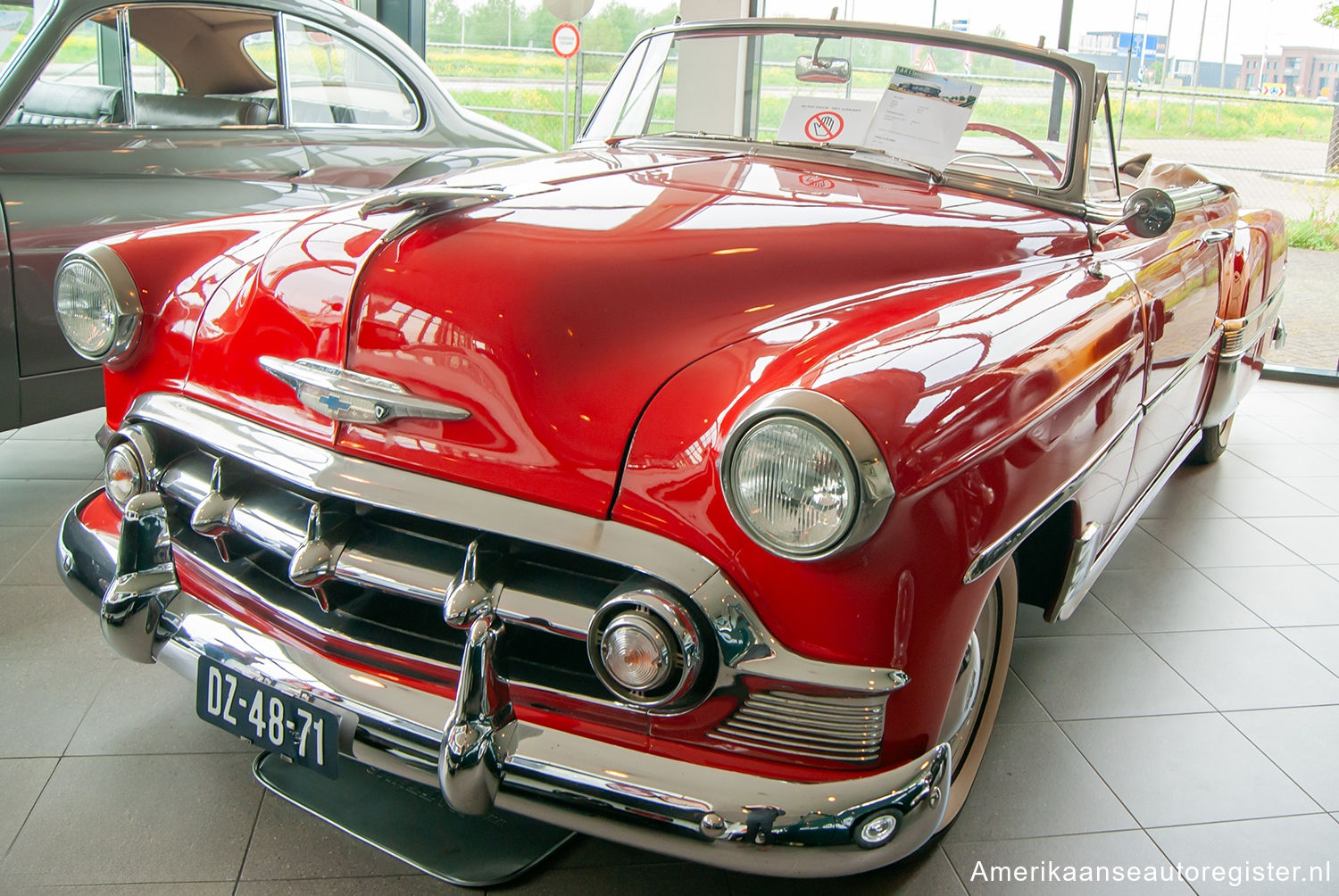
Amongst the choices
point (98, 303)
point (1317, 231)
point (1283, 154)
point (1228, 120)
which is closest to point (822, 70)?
point (98, 303)

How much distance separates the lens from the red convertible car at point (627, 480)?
4.35ft

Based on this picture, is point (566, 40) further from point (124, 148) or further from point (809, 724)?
point (809, 724)

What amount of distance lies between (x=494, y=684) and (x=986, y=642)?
A: 36.7 inches

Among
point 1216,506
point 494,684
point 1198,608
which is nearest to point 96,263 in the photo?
point 494,684

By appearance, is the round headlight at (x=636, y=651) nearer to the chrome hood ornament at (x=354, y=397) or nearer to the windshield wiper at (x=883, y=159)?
the chrome hood ornament at (x=354, y=397)

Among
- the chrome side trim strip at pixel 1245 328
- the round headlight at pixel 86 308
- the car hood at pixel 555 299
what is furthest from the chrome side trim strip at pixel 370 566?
the chrome side trim strip at pixel 1245 328

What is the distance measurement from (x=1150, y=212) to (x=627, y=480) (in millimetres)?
1370

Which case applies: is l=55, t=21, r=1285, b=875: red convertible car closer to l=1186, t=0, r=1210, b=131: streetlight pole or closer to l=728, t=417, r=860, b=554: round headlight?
l=728, t=417, r=860, b=554: round headlight

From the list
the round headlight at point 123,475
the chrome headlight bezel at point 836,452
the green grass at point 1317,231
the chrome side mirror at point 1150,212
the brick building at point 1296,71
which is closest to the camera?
the chrome headlight bezel at point 836,452

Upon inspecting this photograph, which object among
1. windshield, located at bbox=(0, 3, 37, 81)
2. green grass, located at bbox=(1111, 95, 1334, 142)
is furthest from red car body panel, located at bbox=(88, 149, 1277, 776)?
green grass, located at bbox=(1111, 95, 1334, 142)

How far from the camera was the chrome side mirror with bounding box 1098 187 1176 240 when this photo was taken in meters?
2.10

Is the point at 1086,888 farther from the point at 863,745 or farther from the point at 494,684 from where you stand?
the point at 494,684

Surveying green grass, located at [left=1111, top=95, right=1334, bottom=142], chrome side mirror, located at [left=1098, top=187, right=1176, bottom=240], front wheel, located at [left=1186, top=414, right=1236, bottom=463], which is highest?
green grass, located at [left=1111, top=95, right=1334, bottom=142]

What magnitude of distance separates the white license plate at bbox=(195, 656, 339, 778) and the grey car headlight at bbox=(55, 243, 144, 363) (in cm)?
66
